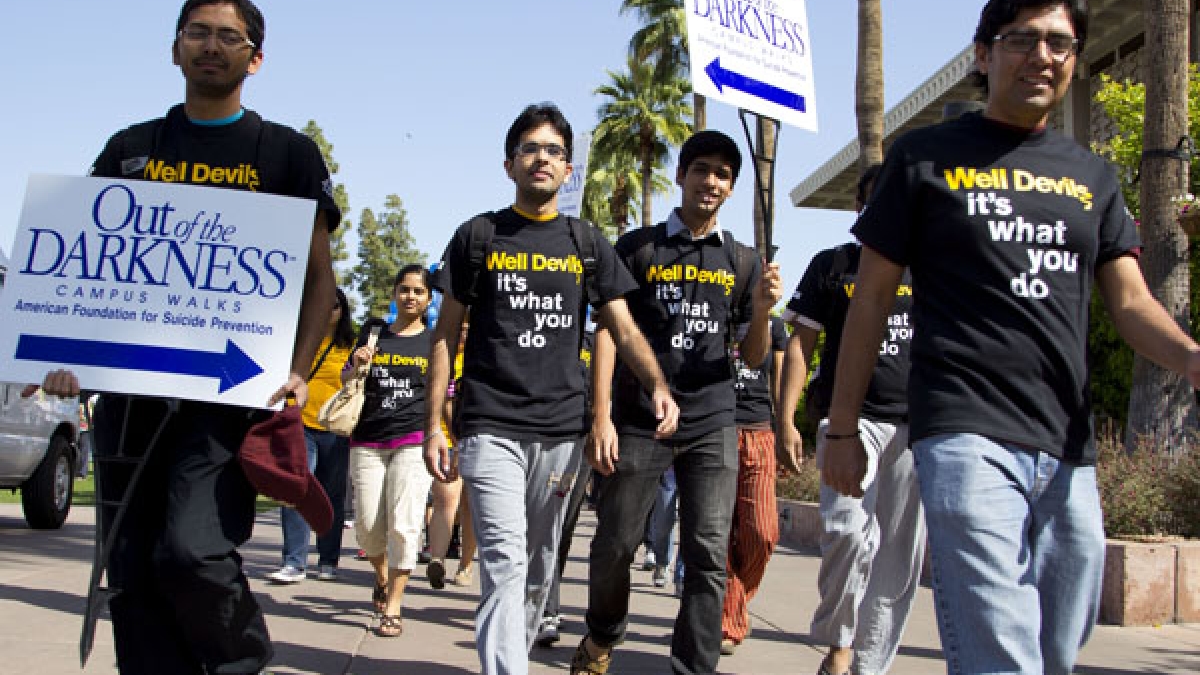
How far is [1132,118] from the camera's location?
63.0 feet

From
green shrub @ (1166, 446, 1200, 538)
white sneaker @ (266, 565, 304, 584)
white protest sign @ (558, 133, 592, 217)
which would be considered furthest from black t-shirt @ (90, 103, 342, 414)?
white protest sign @ (558, 133, 592, 217)

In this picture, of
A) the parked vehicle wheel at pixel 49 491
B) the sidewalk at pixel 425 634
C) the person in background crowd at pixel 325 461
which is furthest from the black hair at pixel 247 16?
the parked vehicle wheel at pixel 49 491

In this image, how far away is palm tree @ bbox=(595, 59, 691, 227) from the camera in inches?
1855

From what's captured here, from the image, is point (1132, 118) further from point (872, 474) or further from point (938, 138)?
point (938, 138)

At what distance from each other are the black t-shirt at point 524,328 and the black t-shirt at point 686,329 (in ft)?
2.03

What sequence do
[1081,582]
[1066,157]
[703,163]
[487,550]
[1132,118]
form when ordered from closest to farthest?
[1081,582], [1066,157], [487,550], [703,163], [1132,118]

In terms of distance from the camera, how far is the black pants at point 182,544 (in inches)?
139

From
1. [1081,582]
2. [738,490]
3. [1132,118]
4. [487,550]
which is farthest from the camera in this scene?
[1132,118]

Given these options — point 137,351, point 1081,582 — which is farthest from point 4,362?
point 1081,582

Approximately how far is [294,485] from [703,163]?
2850 millimetres

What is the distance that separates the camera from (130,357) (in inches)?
145

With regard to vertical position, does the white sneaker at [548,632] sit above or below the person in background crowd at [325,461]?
below

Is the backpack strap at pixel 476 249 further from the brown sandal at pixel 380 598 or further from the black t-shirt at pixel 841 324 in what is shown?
the brown sandal at pixel 380 598

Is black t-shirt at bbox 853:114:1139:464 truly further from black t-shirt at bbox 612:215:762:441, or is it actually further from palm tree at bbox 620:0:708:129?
palm tree at bbox 620:0:708:129
